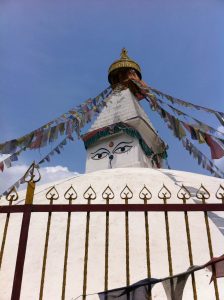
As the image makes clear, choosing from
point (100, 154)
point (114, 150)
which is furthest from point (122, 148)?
point (100, 154)

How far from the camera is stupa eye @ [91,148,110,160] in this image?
47.1 feet

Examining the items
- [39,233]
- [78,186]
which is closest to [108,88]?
[78,186]

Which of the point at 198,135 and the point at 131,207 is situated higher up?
the point at 198,135

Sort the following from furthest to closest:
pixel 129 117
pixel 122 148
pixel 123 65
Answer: pixel 123 65 → pixel 129 117 → pixel 122 148

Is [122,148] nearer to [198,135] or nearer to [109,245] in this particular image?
[198,135]

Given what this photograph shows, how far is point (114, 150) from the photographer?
560 inches

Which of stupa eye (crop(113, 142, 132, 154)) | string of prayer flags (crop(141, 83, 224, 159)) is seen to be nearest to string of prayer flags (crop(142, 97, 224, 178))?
string of prayer flags (crop(141, 83, 224, 159))

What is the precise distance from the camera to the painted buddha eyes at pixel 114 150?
14.1 m

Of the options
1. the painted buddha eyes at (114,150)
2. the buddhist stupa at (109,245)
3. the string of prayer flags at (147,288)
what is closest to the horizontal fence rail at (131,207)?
the buddhist stupa at (109,245)

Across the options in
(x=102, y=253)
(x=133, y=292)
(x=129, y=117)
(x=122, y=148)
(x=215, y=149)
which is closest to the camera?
(x=133, y=292)

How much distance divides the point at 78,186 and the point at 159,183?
164cm

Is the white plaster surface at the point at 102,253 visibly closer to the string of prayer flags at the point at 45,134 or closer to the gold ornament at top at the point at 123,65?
the string of prayer flags at the point at 45,134

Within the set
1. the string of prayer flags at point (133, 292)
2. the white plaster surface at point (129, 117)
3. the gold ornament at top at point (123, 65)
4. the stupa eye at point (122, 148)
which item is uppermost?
the gold ornament at top at point (123, 65)

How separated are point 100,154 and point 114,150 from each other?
0.70 meters
